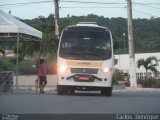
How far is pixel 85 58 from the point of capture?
57.2 feet

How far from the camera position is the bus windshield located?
1738 cm

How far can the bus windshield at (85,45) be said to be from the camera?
1738cm

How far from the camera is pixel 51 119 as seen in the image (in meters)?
6.64

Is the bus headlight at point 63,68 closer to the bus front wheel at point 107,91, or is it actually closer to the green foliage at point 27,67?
the bus front wheel at point 107,91

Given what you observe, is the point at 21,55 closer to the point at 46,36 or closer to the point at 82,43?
the point at 46,36

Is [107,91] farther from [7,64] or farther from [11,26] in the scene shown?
[7,64]

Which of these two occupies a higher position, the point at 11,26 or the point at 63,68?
the point at 11,26

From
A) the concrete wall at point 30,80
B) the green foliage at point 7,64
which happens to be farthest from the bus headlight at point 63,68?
the concrete wall at point 30,80

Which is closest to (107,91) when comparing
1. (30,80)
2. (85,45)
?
(85,45)

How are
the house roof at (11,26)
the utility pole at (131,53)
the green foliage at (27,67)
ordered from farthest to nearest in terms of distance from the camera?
the utility pole at (131,53)
the green foliage at (27,67)
the house roof at (11,26)

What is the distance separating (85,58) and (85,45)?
51 cm

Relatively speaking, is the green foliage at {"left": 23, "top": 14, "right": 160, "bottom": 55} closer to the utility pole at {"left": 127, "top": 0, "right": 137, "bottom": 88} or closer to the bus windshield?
the utility pole at {"left": 127, "top": 0, "right": 137, "bottom": 88}

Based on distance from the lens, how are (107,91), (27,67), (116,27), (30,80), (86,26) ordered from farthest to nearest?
(27,67) → (30,80) → (116,27) → (107,91) → (86,26)

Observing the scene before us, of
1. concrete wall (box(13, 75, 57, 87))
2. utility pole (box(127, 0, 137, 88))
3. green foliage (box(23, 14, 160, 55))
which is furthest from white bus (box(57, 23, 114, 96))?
utility pole (box(127, 0, 137, 88))
